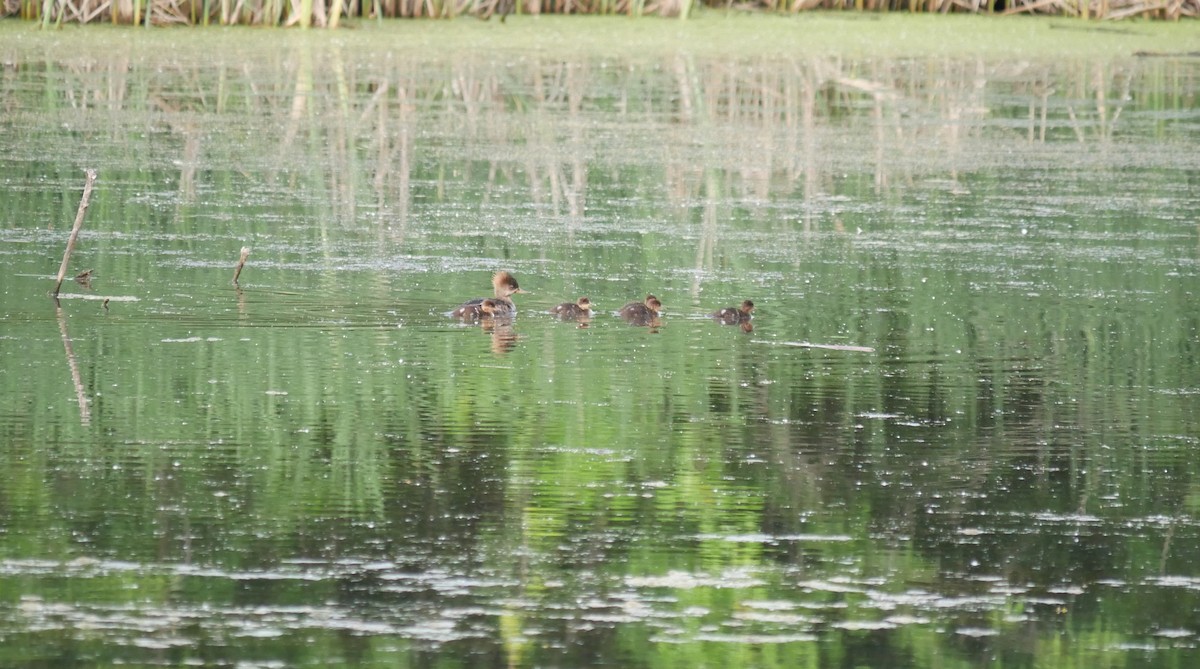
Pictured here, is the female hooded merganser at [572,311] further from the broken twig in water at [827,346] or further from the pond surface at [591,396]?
the broken twig in water at [827,346]

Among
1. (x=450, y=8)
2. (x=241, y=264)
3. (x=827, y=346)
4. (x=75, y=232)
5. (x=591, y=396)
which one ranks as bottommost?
(x=591, y=396)

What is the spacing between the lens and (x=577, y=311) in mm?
9242

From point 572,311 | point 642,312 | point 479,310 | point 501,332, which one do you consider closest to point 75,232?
point 479,310

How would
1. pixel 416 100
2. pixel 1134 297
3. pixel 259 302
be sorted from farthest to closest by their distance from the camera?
pixel 416 100
pixel 1134 297
pixel 259 302

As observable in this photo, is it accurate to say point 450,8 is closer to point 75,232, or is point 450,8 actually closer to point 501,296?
point 501,296

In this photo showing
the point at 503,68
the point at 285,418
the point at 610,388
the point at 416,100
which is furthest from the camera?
the point at 503,68

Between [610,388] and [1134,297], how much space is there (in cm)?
352

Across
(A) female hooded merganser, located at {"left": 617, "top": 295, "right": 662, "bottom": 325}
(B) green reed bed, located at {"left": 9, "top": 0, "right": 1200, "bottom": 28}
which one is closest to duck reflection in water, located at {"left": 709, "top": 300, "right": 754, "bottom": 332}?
(A) female hooded merganser, located at {"left": 617, "top": 295, "right": 662, "bottom": 325}

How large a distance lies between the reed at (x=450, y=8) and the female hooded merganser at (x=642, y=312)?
45.3ft

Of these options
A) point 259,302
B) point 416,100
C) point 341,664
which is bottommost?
point 341,664

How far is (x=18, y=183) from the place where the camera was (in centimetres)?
1269

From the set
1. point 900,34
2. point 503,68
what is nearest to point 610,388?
point 503,68

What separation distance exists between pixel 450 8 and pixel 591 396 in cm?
1748

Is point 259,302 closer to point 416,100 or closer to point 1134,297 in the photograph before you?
point 1134,297
